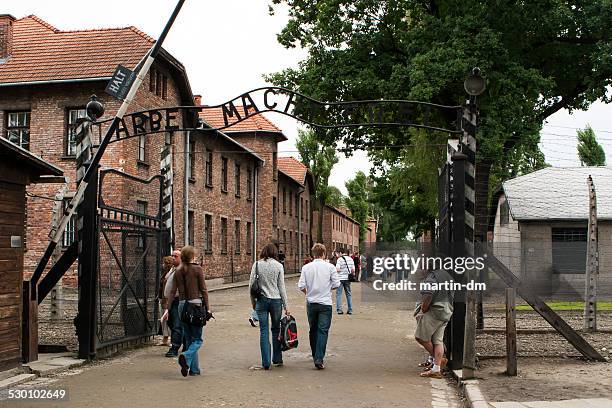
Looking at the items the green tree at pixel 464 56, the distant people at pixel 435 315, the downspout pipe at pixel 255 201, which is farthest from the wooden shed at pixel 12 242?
the downspout pipe at pixel 255 201

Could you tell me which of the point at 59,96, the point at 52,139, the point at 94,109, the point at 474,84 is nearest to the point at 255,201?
the point at 52,139

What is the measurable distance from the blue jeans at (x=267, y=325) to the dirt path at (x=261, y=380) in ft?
0.81

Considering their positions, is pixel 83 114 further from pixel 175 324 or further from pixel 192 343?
pixel 192 343

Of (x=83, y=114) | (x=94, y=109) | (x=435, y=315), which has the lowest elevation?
(x=435, y=315)

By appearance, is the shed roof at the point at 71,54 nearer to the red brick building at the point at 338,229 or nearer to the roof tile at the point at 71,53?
the roof tile at the point at 71,53

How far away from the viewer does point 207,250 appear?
36.5 metres

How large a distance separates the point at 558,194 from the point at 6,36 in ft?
77.4

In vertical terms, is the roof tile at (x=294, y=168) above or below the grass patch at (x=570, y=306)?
above

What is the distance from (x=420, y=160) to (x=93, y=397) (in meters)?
21.8

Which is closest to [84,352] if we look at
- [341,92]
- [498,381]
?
[498,381]

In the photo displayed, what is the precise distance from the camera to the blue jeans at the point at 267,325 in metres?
10.4

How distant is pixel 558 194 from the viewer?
30.3 m

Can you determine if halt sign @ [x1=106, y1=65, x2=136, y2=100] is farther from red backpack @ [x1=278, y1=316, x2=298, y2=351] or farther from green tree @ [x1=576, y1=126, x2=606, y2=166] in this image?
green tree @ [x1=576, y1=126, x2=606, y2=166]

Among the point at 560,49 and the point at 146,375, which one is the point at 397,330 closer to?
the point at 146,375
